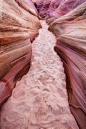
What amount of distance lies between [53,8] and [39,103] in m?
9.79

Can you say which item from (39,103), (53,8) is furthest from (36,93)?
(53,8)

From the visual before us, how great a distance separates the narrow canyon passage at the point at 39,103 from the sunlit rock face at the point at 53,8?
19.7 ft

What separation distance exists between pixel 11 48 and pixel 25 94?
1.16 m

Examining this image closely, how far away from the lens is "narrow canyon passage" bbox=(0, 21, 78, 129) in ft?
4.85

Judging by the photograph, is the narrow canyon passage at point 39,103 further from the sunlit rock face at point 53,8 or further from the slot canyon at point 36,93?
the sunlit rock face at point 53,8

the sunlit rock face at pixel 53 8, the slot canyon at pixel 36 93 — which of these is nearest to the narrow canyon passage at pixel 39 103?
the slot canyon at pixel 36 93

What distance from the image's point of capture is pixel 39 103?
1769 mm

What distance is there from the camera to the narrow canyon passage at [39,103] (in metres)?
1.48

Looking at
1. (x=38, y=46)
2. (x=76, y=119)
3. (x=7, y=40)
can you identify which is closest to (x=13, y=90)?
(x=7, y=40)

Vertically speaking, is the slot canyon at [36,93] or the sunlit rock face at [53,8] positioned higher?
the sunlit rock face at [53,8]

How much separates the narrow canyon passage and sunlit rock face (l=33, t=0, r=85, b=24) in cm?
600

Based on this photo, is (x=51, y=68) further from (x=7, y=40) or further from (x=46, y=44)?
(x=46, y=44)

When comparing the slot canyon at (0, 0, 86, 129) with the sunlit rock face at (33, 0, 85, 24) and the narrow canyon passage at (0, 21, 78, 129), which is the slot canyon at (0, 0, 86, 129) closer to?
the narrow canyon passage at (0, 21, 78, 129)

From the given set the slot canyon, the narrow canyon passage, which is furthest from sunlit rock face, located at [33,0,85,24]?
the narrow canyon passage
